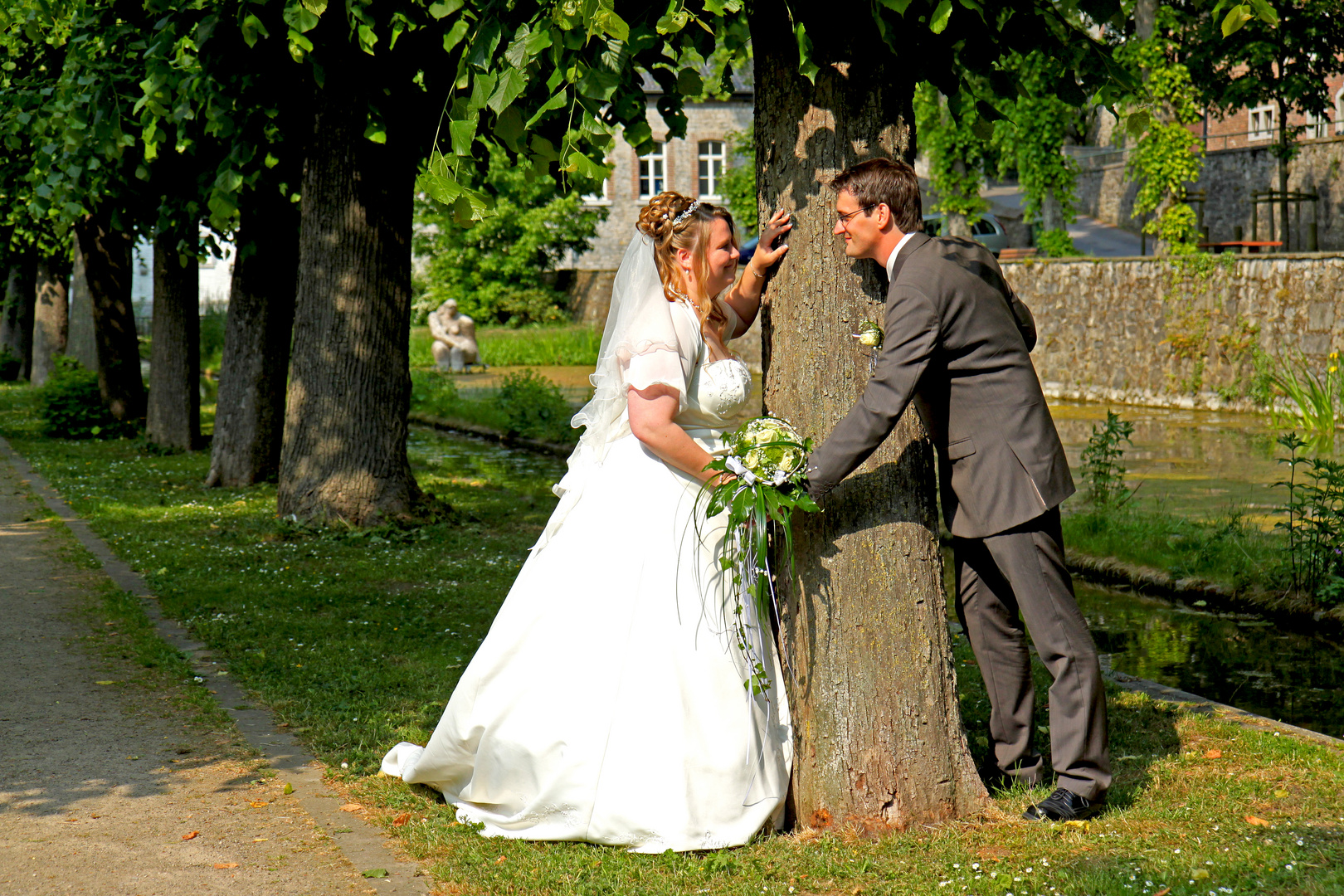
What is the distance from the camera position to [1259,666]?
22.1 feet

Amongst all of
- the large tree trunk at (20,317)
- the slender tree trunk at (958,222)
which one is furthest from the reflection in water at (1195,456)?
the large tree trunk at (20,317)

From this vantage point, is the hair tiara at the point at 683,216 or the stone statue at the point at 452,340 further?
the stone statue at the point at 452,340

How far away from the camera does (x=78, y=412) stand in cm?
1903

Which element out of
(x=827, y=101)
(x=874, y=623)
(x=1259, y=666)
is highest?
(x=827, y=101)

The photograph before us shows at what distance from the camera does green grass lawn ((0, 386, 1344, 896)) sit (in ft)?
12.3

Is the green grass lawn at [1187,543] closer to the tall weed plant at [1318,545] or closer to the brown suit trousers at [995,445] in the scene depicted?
the tall weed plant at [1318,545]

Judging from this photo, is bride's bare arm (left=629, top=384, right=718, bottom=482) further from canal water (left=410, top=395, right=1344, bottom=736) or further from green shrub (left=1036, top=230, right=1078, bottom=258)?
green shrub (left=1036, top=230, right=1078, bottom=258)

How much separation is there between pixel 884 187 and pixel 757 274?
571mm

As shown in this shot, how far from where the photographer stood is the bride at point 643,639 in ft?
13.4

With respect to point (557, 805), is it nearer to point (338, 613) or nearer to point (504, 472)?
point (338, 613)

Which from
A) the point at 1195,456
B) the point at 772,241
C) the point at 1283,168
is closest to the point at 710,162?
the point at 1283,168

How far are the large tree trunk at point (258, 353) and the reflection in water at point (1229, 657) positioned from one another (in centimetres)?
801

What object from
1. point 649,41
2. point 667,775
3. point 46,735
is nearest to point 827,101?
point 649,41

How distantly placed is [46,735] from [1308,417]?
12.5m
